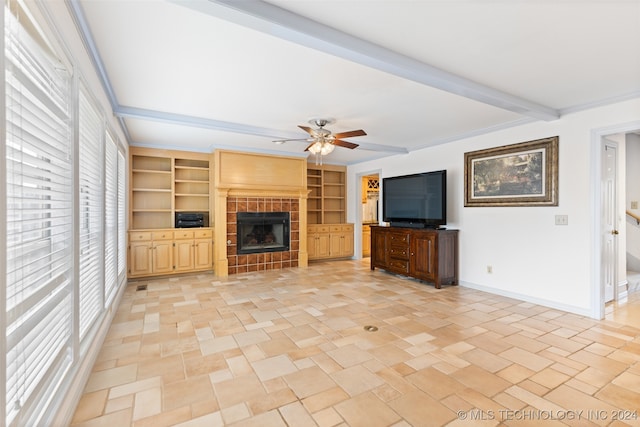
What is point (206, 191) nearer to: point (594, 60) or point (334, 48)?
point (334, 48)

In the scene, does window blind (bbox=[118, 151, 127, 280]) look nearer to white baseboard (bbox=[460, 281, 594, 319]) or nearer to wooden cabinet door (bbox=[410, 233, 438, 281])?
wooden cabinet door (bbox=[410, 233, 438, 281])

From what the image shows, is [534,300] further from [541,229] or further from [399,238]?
[399,238]

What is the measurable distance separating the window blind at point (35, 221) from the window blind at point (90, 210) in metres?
0.38

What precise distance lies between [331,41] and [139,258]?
4.92m

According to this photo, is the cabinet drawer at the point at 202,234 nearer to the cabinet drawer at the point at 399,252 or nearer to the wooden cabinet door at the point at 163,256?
the wooden cabinet door at the point at 163,256

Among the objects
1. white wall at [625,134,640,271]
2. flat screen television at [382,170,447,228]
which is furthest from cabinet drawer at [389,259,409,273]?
white wall at [625,134,640,271]

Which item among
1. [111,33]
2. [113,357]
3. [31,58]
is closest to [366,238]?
[113,357]

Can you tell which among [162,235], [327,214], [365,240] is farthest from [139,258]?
[365,240]

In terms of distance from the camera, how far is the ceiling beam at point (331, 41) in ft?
5.84

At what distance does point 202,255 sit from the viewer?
231 inches

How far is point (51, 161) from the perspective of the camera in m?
1.64

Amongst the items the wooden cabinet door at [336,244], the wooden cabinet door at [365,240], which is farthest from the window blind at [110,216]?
the wooden cabinet door at [365,240]

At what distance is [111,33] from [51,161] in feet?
3.76

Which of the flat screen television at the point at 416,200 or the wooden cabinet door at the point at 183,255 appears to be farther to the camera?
the wooden cabinet door at the point at 183,255
